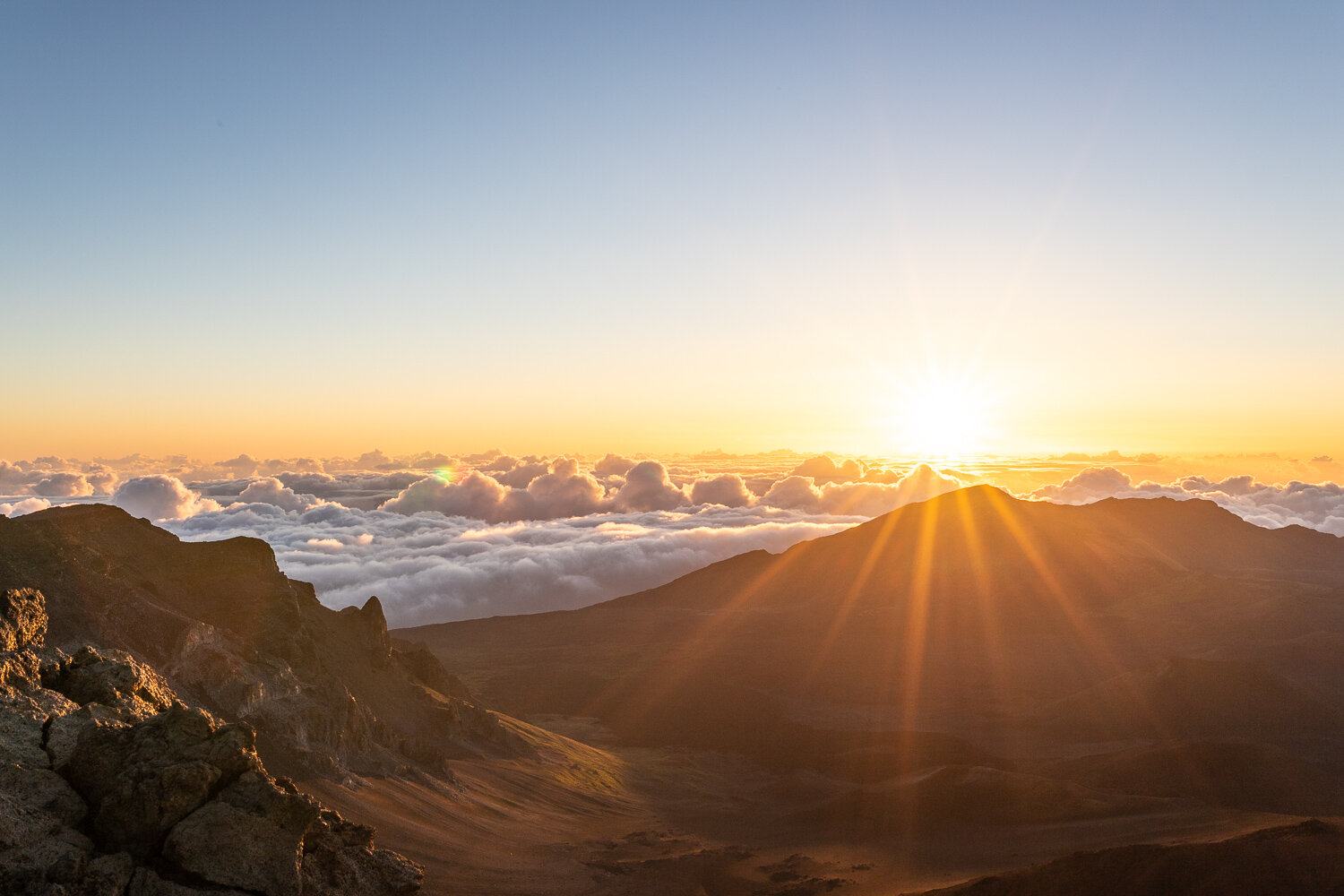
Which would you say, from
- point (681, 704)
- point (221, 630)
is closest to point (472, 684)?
point (681, 704)

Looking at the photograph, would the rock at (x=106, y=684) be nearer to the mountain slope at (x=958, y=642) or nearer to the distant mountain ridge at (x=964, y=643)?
the distant mountain ridge at (x=964, y=643)

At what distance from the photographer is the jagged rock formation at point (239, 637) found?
3750 cm

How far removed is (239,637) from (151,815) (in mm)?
29905

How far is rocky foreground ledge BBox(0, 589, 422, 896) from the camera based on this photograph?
54.5 ft

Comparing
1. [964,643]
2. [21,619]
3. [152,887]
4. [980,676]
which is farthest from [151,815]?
[964,643]

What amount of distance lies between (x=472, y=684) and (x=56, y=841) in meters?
92.3

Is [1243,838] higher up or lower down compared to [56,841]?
lower down

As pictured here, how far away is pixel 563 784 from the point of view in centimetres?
5797

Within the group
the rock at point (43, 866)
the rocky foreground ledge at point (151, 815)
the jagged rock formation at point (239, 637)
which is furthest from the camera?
the jagged rock formation at point (239, 637)

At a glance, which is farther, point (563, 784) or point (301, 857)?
point (563, 784)

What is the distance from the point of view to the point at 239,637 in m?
44.8

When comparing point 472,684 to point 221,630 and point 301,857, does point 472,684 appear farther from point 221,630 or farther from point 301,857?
point 301,857

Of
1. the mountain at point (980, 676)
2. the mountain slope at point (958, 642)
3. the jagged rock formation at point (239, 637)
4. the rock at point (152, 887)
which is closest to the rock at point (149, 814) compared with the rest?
the rock at point (152, 887)

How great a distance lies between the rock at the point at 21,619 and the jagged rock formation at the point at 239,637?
1080 centimetres
